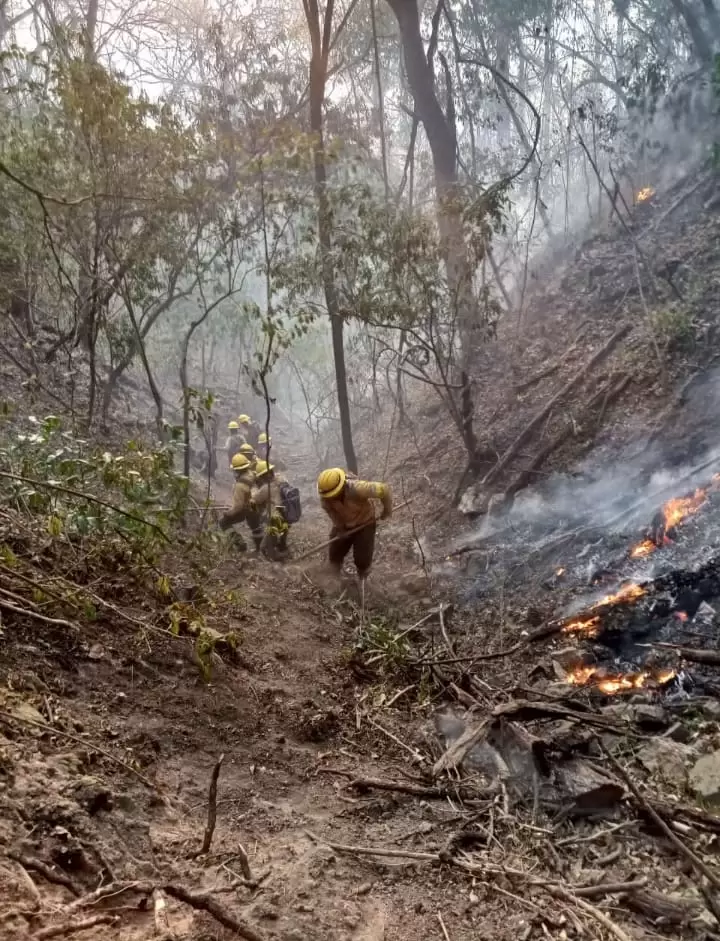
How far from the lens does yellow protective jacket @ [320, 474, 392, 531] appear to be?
6.99 metres

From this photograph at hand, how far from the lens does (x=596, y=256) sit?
597 inches

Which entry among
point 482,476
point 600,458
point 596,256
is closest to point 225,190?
point 482,476

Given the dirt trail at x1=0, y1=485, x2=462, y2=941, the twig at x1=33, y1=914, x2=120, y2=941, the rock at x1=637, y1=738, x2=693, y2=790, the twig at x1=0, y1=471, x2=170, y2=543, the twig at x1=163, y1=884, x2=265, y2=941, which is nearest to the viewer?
the twig at x1=33, y1=914, x2=120, y2=941

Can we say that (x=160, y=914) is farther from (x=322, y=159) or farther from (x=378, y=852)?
(x=322, y=159)

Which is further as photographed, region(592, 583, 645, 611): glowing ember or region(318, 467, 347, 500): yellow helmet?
region(318, 467, 347, 500): yellow helmet

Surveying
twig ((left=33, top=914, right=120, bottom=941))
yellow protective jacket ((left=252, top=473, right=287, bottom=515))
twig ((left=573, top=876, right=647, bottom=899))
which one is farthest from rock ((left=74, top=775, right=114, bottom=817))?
yellow protective jacket ((left=252, top=473, right=287, bottom=515))

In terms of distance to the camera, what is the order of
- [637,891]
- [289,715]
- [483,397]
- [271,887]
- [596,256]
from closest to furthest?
1. [271,887]
2. [637,891]
3. [289,715]
4. [483,397]
5. [596,256]

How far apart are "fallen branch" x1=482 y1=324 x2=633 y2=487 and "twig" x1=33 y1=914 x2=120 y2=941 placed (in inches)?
346

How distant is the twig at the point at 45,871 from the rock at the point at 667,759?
317 centimetres

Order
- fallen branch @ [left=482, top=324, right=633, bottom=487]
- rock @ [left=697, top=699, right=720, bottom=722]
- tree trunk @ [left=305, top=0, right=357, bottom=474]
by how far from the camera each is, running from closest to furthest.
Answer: rock @ [left=697, top=699, right=720, bottom=722] < tree trunk @ [left=305, top=0, right=357, bottom=474] < fallen branch @ [left=482, top=324, right=633, bottom=487]

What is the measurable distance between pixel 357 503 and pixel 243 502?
2121 mm

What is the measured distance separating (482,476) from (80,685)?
798cm

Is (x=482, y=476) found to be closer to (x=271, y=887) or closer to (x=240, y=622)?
(x=240, y=622)

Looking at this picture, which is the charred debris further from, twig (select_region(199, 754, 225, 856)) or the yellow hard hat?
the yellow hard hat
